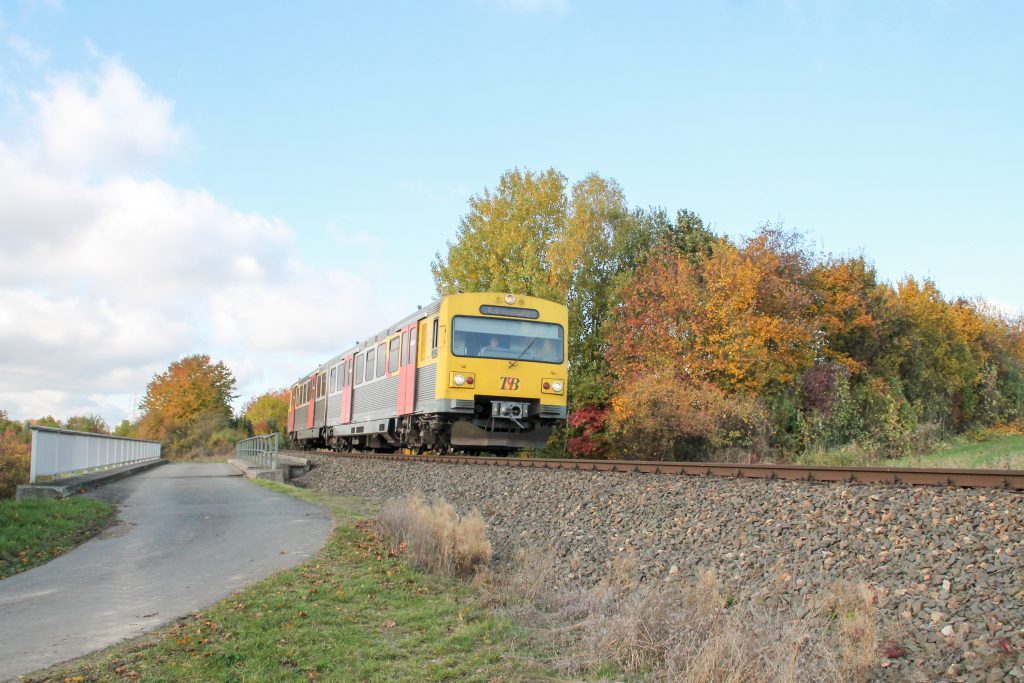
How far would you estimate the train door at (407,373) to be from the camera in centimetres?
1877

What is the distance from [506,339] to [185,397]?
54537mm

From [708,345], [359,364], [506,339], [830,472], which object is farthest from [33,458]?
[708,345]

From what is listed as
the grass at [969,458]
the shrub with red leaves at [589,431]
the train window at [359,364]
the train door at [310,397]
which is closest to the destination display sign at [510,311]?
the train window at [359,364]

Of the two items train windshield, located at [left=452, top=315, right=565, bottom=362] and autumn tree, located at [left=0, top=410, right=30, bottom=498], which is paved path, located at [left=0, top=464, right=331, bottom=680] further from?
train windshield, located at [left=452, top=315, right=565, bottom=362]

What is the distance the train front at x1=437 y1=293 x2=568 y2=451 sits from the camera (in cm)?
1689

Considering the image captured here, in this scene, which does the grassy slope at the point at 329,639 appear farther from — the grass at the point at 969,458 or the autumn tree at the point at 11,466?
the grass at the point at 969,458

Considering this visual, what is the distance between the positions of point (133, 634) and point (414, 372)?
1258 centimetres

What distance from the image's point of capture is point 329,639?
253 inches

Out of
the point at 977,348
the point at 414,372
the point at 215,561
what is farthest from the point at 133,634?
the point at 977,348

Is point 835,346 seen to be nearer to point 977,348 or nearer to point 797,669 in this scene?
point 977,348

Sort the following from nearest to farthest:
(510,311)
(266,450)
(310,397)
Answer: (510,311) < (266,450) < (310,397)

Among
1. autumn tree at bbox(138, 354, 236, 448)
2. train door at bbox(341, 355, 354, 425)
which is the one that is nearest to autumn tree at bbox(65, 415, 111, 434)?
autumn tree at bbox(138, 354, 236, 448)

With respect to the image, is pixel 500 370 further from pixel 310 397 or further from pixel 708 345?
pixel 310 397

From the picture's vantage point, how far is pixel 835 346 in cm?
3319
